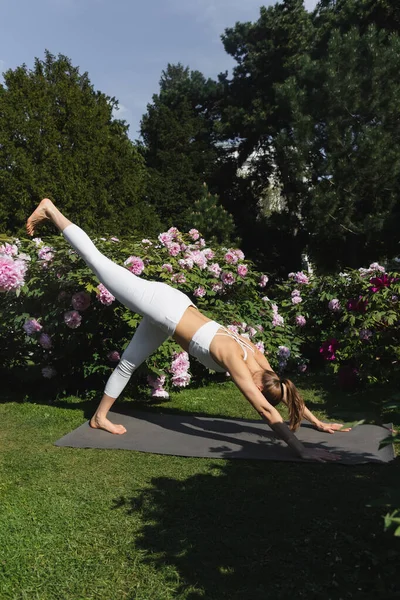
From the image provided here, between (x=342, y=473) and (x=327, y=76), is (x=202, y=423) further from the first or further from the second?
(x=327, y=76)

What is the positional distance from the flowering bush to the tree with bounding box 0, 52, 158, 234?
352 inches

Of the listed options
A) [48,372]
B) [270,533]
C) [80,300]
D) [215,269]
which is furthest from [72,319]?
[270,533]

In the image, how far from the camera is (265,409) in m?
3.45

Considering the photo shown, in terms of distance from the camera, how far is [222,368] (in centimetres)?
A: 374

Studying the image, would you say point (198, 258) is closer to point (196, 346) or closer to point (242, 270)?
point (242, 270)

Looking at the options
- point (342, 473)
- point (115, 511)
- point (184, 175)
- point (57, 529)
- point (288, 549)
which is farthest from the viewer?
point (184, 175)

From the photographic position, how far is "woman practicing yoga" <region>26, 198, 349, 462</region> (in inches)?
139

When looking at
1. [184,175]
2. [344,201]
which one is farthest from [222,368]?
[184,175]

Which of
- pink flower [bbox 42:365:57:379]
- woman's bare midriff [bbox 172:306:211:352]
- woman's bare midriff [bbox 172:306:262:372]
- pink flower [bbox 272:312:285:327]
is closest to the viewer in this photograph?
woman's bare midriff [bbox 172:306:262:372]

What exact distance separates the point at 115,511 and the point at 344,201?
14661 millimetres

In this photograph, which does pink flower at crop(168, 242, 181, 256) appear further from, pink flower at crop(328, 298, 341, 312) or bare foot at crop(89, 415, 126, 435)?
bare foot at crop(89, 415, 126, 435)

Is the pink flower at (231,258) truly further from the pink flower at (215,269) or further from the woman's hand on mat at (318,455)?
the woman's hand on mat at (318,455)

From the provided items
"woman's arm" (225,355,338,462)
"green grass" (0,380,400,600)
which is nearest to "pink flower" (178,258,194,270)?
"woman's arm" (225,355,338,462)

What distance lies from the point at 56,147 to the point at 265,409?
12.6 metres
